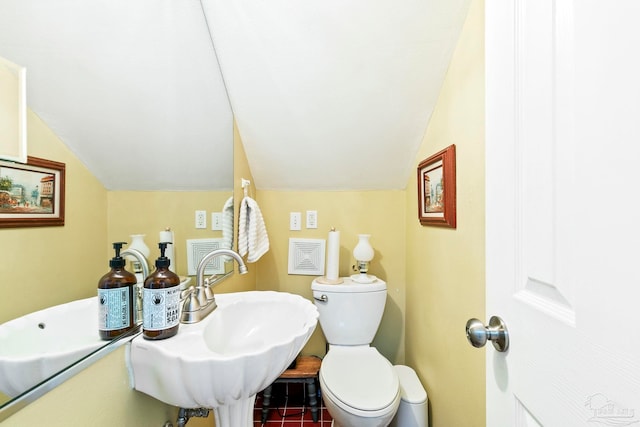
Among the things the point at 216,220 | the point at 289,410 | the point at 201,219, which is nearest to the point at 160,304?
the point at 201,219

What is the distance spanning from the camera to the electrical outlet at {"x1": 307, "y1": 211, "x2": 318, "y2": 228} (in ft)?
6.02

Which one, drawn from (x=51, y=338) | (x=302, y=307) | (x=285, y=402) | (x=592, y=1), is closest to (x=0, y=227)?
(x=51, y=338)

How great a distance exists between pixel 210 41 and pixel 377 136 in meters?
0.93

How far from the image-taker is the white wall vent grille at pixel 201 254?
106 cm

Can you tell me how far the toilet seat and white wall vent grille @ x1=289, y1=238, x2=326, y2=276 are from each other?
509mm

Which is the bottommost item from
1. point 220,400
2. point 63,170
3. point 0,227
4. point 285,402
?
point 285,402

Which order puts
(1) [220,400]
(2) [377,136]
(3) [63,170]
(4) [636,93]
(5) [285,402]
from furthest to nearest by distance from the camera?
(5) [285,402], (2) [377,136], (1) [220,400], (3) [63,170], (4) [636,93]

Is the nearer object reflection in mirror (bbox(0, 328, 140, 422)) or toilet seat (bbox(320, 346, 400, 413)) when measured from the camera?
reflection in mirror (bbox(0, 328, 140, 422))

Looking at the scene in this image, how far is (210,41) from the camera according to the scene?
1.21 meters

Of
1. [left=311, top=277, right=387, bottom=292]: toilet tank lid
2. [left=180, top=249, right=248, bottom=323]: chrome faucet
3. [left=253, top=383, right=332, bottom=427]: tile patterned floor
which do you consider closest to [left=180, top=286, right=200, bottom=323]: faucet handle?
[left=180, top=249, right=248, bottom=323]: chrome faucet

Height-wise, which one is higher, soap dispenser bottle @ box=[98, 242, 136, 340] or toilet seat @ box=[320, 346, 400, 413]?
soap dispenser bottle @ box=[98, 242, 136, 340]

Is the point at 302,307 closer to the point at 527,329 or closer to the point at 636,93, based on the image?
the point at 527,329

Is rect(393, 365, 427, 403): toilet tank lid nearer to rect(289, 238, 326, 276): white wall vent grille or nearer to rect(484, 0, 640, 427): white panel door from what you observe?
rect(289, 238, 326, 276): white wall vent grille

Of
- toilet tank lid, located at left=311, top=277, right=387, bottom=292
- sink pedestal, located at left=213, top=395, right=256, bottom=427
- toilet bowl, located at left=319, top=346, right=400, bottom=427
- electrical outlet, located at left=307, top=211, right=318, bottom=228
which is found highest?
electrical outlet, located at left=307, top=211, right=318, bottom=228
